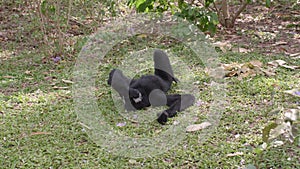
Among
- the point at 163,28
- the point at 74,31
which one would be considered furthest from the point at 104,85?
the point at 74,31

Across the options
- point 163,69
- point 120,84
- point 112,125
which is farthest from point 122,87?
point 163,69

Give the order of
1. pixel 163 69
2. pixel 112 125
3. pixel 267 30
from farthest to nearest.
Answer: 1. pixel 267 30
2. pixel 163 69
3. pixel 112 125

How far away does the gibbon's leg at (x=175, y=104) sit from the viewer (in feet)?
10.5

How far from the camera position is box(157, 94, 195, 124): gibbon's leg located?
126 inches

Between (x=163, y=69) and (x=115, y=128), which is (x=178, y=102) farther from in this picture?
(x=115, y=128)

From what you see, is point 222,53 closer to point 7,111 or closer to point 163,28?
point 163,28

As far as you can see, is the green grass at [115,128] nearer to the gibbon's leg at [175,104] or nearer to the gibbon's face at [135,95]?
the gibbon's leg at [175,104]

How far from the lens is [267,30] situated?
5523 mm

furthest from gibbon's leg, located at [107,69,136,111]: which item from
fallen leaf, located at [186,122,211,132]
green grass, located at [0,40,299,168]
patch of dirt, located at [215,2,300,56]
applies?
patch of dirt, located at [215,2,300,56]

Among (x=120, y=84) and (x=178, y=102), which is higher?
(x=120, y=84)

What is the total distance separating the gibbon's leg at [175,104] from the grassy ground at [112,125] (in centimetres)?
6

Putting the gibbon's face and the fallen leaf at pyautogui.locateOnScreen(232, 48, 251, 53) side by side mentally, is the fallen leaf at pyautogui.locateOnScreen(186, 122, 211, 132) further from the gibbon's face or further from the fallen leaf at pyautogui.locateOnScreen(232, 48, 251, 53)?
the fallen leaf at pyautogui.locateOnScreen(232, 48, 251, 53)

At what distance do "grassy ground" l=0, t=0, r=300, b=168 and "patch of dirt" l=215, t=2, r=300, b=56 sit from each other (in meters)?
0.44

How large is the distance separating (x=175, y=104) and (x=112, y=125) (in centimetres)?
49
